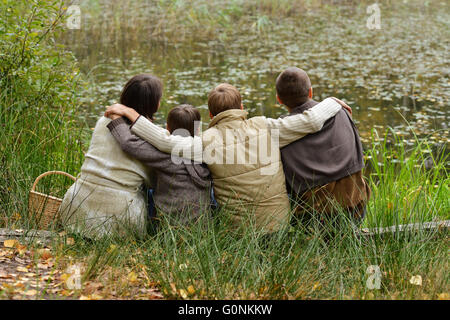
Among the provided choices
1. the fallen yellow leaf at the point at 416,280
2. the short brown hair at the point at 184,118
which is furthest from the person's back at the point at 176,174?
the fallen yellow leaf at the point at 416,280

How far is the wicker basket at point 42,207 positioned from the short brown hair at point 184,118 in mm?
831

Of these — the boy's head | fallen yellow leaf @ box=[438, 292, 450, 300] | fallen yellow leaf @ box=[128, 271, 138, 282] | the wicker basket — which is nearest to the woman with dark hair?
the wicker basket

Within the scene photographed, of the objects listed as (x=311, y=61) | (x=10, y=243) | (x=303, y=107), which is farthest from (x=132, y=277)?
(x=311, y=61)

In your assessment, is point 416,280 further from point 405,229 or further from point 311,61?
point 311,61

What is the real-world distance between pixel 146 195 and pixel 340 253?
114 cm

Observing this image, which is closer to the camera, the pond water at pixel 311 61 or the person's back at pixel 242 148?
the person's back at pixel 242 148

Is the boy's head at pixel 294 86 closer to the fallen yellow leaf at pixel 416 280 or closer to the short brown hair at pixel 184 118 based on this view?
the short brown hair at pixel 184 118

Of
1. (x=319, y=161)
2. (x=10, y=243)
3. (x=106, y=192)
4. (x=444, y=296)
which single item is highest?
(x=319, y=161)

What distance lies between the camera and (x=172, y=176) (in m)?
3.18

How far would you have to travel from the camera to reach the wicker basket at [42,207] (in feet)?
11.3

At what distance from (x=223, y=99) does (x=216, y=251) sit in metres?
0.86

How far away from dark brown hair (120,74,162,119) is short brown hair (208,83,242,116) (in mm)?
304

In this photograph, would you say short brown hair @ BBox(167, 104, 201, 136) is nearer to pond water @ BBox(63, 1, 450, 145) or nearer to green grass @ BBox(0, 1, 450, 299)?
green grass @ BBox(0, 1, 450, 299)

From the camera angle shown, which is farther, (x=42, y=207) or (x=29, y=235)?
(x=42, y=207)
